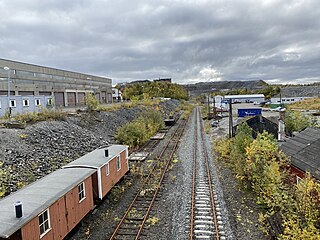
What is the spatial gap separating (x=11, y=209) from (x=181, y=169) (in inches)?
501

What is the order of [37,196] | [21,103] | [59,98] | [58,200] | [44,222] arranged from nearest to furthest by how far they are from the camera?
[44,222], [37,196], [58,200], [21,103], [59,98]

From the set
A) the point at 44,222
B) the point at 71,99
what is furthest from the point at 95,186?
the point at 71,99

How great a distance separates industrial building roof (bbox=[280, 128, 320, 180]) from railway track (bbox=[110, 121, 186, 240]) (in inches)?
291

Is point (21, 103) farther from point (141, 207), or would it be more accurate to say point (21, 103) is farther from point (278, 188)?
point (278, 188)

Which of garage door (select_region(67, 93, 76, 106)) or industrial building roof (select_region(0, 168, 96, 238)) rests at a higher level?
garage door (select_region(67, 93, 76, 106))

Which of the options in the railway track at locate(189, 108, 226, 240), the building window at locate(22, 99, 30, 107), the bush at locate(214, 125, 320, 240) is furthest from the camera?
the building window at locate(22, 99, 30, 107)

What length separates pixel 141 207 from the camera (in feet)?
42.4

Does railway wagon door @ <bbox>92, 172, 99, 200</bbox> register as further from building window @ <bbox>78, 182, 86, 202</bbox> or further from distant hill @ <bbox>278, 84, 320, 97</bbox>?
distant hill @ <bbox>278, 84, 320, 97</bbox>

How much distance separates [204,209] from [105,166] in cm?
534

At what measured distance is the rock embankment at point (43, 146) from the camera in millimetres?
14656

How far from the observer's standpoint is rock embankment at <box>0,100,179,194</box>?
14.7m

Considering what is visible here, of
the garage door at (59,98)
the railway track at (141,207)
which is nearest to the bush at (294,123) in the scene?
the railway track at (141,207)

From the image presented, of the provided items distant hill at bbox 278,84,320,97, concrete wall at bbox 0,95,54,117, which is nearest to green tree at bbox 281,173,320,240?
concrete wall at bbox 0,95,54,117

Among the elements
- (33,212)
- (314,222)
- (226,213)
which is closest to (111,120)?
(226,213)
